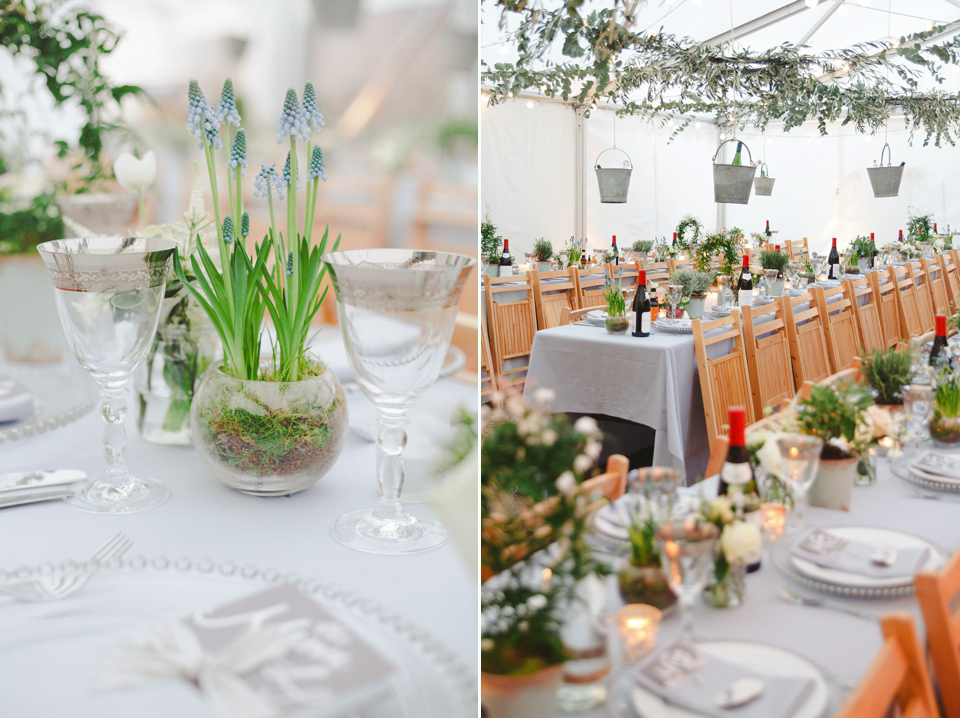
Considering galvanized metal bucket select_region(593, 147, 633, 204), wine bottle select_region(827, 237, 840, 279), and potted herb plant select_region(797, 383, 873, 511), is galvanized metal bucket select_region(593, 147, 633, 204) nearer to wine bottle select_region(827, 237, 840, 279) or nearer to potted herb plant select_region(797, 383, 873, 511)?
wine bottle select_region(827, 237, 840, 279)

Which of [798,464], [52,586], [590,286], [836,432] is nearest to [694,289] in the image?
[590,286]

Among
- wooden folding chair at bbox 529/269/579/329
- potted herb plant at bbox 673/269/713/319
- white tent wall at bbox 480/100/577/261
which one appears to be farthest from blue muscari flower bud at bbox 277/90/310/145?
white tent wall at bbox 480/100/577/261

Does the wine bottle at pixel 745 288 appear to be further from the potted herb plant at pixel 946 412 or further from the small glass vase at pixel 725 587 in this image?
the small glass vase at pixel 725 587

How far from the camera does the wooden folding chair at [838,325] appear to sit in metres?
2.50

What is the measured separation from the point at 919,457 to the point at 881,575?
0.46 metres

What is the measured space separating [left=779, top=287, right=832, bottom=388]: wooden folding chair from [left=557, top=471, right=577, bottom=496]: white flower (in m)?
1.86

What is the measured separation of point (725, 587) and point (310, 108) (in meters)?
0.55

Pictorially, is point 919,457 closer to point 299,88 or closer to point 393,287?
point 393,287

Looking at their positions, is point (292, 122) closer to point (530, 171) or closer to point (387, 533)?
point (387, 533)

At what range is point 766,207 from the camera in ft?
24.6

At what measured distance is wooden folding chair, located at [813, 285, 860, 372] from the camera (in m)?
2.50

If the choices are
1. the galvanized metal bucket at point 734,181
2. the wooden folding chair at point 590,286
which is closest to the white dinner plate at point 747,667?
the galvanized metal bucket at point 734,181

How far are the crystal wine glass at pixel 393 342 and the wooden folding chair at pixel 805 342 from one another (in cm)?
188

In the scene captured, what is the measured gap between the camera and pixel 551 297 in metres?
3.20
